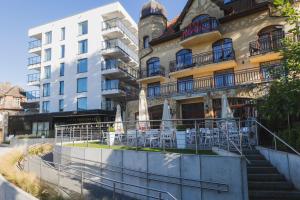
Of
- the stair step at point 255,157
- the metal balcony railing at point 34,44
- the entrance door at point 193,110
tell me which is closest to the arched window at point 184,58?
the entrance door at point 193,110

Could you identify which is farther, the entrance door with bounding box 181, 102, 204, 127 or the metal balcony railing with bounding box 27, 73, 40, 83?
the metal balcony railing with bounding box 27, 73, 40, 83

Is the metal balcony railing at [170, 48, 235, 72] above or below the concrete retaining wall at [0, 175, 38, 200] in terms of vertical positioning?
above

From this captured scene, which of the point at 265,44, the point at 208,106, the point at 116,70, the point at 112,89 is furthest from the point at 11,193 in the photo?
the point at 116,70

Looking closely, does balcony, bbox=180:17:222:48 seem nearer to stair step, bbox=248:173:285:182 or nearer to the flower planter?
the flower planter

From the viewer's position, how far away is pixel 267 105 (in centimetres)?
942

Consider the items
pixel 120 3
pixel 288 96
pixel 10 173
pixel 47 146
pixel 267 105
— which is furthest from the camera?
pixel 120 3

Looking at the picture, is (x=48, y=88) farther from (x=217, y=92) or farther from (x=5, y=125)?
(x=217, y=92)

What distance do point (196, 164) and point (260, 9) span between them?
17.4 m

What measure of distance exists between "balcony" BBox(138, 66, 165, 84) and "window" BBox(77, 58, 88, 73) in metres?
12.1

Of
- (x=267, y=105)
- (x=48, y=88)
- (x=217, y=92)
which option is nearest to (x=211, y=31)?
(x=217, y=92)

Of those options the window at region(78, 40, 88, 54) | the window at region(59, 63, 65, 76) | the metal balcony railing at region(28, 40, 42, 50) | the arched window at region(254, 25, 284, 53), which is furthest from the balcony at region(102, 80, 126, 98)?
the arched window at region(254, 25, 284, 53)

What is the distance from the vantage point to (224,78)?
887 inches

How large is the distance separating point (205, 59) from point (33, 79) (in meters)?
29.7

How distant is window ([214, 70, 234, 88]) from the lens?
22.1 metres
